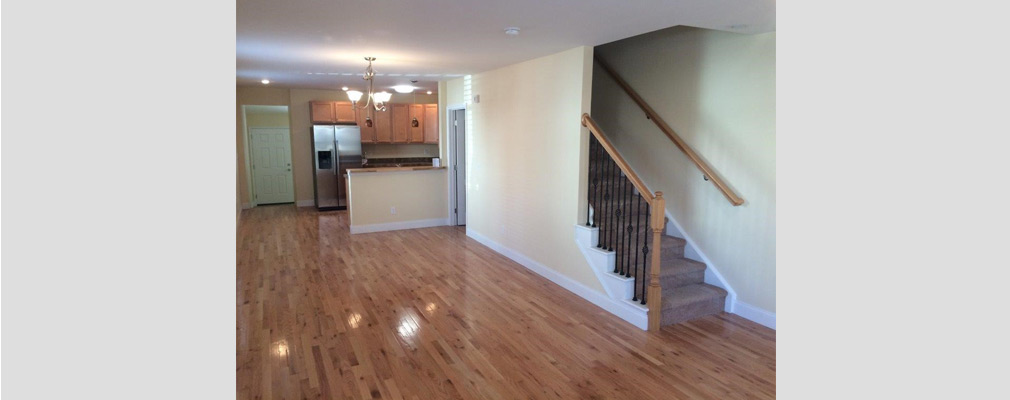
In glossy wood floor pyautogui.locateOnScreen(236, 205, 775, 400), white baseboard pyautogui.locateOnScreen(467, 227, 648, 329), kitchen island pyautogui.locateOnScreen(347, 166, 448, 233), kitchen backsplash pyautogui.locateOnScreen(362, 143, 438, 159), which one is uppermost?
kitchen backsplash pyautogui.locateOnScreen(362, 143, 438, 159)

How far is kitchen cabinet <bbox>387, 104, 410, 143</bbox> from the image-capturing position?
29.6ft

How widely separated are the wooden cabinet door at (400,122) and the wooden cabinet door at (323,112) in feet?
3.55

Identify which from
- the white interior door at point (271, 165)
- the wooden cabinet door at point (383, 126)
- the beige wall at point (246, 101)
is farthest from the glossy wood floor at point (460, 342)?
the white interior door at point (271, 165)

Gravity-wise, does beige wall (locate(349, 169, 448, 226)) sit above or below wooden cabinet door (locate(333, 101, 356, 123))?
below

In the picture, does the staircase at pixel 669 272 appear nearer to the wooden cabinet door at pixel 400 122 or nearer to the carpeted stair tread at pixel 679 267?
the carpeted stair tread at pixel 679 267

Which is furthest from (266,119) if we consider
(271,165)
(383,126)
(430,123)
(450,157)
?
(450,157)

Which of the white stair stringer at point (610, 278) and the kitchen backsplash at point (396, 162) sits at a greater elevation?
the kitchen backsplash at point (396, 162)

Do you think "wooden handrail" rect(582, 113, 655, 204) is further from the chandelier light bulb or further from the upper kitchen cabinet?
the upper kitchen cabinet

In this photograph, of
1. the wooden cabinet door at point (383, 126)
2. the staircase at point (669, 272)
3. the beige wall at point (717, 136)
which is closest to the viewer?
the beige wall at point (717, 136)

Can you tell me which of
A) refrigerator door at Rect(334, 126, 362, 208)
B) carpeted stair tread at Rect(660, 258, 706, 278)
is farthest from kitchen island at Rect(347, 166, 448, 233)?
carpeted stair tread at Rect(660, 258, 706, 278)

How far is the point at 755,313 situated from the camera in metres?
3.68

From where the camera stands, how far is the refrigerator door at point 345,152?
28.0 feet

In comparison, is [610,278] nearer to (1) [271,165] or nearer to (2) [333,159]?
(2) [333,159]

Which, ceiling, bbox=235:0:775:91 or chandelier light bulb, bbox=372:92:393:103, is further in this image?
chandelier light bulb, bbox=372:92:393:103
